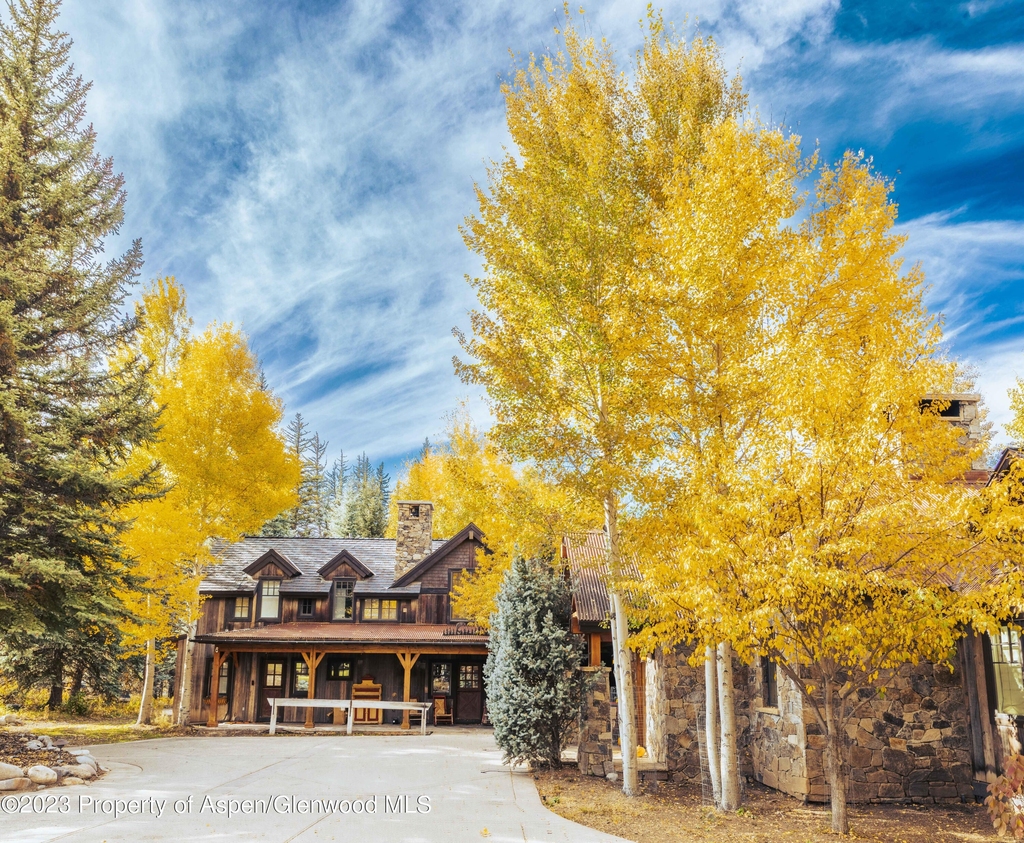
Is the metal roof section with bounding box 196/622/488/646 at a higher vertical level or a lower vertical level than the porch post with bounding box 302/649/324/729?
A: higher

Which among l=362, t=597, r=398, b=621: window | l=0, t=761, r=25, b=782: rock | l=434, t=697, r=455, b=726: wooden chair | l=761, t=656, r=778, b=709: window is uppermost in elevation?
l=362, t=597, r=398, b=621: window

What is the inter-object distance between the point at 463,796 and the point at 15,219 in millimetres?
12412

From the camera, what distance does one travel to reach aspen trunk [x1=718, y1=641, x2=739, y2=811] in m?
8.81

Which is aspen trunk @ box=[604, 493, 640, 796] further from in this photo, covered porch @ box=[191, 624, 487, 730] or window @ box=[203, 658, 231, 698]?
window @ box=[203, 658, 231, 698]

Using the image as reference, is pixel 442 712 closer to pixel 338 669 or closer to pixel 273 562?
pixel 338 669

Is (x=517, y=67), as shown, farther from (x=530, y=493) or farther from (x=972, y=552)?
(x=972, y=552)

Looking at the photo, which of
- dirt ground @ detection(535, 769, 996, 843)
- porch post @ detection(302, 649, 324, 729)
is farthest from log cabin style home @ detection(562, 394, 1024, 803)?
porch post @ detection(302, 649, 324, 729)

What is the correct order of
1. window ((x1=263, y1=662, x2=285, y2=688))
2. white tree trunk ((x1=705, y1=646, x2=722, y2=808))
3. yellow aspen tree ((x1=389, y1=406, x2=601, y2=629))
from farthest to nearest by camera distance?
window ((x1=263, y1=662, x2=285, y2=688)) → yellow aspen tree ((x1=389, y1=406, x2=601, y2=629)) → white tree trunk ((x1=705, y1=646, x2=722, y2=808))

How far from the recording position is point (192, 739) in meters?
16.5

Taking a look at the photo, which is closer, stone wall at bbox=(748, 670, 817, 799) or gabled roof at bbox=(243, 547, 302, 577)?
stone wall at bbox=(748, 670, 817, 799)

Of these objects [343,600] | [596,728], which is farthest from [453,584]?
[596,728]

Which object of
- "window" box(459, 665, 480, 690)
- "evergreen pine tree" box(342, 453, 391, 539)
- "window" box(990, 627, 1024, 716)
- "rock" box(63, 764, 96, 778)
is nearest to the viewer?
"window" box(990, 627, 1024, 716)

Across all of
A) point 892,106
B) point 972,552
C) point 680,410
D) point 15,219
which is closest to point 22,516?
point 15,219

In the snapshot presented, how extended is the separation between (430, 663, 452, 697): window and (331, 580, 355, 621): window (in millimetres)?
3610
